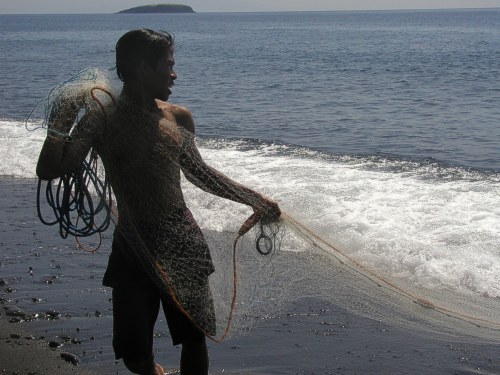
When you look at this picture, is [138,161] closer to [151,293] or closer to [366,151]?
[151,293]

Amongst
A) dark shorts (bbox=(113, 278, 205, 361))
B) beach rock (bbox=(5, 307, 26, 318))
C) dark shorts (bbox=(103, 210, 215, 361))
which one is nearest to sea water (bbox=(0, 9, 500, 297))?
dark shorts (bbox=(103, 210, 215, 361))

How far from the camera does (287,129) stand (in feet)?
54.4

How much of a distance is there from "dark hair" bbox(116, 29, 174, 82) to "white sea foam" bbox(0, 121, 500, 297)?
3.66 meters

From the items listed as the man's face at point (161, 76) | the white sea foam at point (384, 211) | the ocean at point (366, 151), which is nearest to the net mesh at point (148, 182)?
the man's face at point (161, 76)

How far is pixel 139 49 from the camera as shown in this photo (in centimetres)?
335

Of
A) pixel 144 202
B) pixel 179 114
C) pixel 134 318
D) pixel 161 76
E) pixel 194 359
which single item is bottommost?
pixel 194 359

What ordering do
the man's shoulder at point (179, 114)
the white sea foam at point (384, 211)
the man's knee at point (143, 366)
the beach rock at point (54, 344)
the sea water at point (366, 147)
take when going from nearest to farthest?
the man's knee at point (143, 366) < the man's shoulder at point (179, 114) < the beach rock at point (54, 344) < the white sea foam at point (384, 211) < the sea water at point (366, 147)

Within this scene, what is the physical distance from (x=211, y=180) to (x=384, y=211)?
5394 millimetres

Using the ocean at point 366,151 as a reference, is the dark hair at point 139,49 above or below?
above

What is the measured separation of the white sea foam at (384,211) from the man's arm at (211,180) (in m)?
3.11

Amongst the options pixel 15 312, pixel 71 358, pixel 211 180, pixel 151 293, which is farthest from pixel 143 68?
pixel 15 312

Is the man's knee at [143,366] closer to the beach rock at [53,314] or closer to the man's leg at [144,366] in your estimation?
the man's leg at [144,366]

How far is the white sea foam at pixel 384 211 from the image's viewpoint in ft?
22.4

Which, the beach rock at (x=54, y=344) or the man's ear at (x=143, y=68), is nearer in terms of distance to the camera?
the man's ear at (x=143, y=68)
